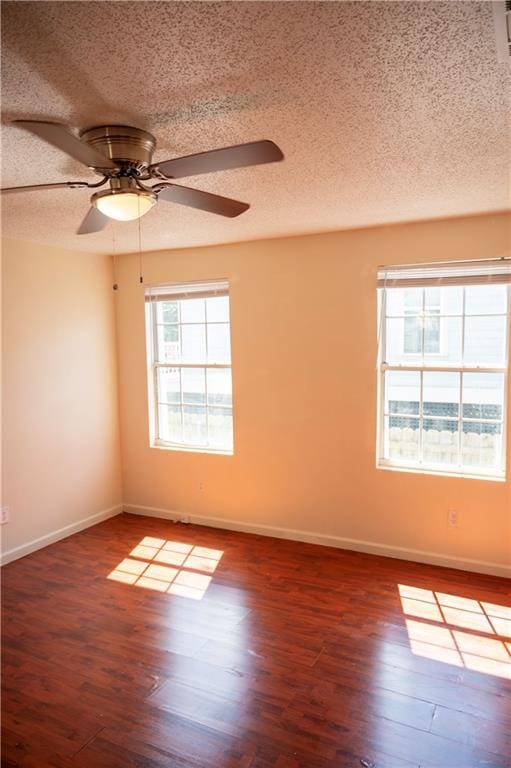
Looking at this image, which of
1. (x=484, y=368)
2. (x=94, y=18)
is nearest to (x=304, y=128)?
(x=94, y=18)

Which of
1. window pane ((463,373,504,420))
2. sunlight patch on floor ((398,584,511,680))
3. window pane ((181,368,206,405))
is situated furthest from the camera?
window pane ((181,368,206,405))

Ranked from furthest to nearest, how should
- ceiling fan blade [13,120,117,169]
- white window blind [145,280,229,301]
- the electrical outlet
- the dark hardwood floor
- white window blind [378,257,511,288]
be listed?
white window blind [145,280,229,301] < the electrical outlet < white window blind [378,257,511,288] < the dark hardwood floor < ceiling fan blade [13,120,117,169]

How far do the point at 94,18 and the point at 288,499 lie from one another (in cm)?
349

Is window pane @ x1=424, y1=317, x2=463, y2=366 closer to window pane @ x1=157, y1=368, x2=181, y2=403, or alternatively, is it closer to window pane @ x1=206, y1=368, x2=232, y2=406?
window pane @ x1=206, y1=368, x2=232, y2=406

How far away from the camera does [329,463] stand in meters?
3.90

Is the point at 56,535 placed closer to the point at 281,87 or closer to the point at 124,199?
the point at 124,199

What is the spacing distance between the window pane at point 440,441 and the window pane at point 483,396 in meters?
0.15

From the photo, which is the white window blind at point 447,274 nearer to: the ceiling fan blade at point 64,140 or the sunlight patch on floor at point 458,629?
the sunlight patch on floor at point 458,629

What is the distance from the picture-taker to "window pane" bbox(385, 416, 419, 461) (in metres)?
3.69

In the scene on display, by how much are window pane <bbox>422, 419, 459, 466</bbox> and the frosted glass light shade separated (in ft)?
8.59

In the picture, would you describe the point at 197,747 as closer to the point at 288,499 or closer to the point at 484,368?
the point at 288,499

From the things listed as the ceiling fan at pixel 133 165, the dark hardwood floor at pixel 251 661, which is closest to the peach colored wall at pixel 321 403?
the dark hardwood floor at pixel 251 661

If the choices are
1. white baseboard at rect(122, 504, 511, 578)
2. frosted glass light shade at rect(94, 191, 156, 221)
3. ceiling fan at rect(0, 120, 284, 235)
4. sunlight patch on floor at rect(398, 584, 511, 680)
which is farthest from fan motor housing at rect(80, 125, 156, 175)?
white baseboard at rect(122, 504, 511, 578)

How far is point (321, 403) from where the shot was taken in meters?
3.89
